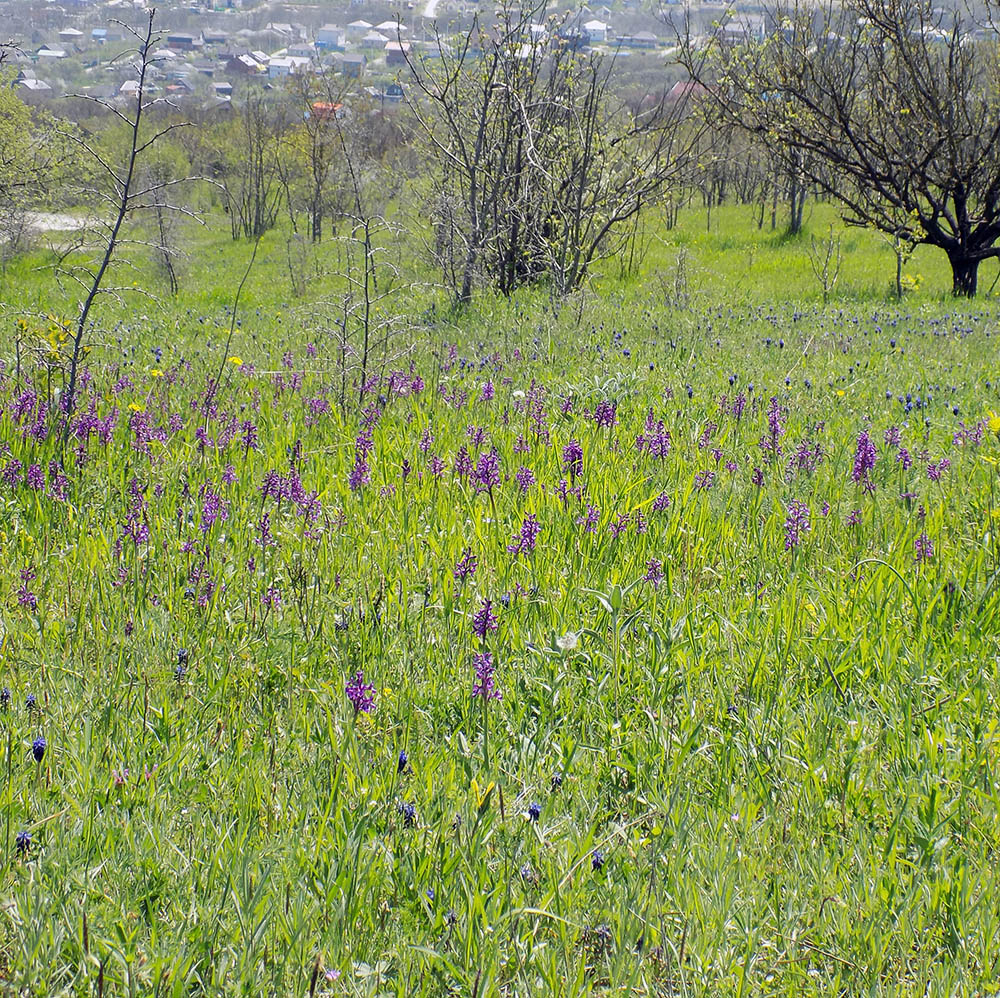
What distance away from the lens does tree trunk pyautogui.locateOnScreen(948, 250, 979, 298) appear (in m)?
14.8

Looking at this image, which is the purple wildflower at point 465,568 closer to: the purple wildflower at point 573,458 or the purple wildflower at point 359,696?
the purple wildflower at point 359,696

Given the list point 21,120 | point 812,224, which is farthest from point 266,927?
point 21,120

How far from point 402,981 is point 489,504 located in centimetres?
251

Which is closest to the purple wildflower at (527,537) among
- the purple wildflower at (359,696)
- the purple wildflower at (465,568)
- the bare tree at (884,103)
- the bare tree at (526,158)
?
the purple wildflower at (465,568)

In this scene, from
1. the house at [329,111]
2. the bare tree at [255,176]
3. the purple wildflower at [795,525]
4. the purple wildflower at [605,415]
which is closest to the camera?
the purple wildflower at [795,525]

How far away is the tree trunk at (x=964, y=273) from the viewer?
1484 centimetres

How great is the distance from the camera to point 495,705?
2.53 meters

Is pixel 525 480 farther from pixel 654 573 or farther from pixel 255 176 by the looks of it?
pixel 255 176

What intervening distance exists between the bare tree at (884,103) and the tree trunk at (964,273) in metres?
0.02

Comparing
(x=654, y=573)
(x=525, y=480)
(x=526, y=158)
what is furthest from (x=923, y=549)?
(x=526, y=158)

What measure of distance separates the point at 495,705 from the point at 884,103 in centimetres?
1676

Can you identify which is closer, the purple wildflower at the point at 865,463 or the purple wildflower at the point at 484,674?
the purple wildflower at the point at 484,674

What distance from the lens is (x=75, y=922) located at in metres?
1.66

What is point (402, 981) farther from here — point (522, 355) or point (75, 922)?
point (522, 355)
